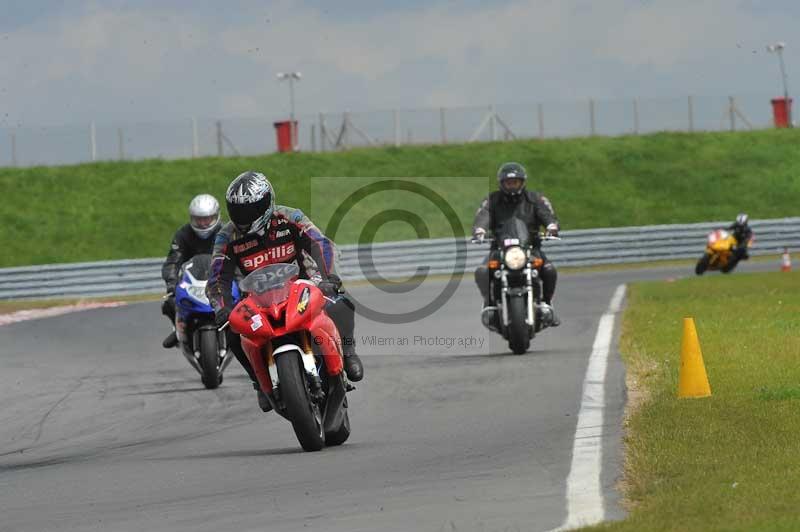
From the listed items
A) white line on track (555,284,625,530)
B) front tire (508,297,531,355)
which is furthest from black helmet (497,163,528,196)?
white line on track (555,284,625,530)

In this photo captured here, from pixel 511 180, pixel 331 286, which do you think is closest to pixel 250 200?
pixel 331 286

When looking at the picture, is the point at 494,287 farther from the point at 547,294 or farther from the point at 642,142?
the point at 642,142

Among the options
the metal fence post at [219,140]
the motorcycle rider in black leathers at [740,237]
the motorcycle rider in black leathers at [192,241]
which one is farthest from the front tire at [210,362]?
the metal fence post at [219,140]

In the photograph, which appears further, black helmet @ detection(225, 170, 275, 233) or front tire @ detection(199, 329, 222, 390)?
front tire @ detection(199, 329, 222, 390)

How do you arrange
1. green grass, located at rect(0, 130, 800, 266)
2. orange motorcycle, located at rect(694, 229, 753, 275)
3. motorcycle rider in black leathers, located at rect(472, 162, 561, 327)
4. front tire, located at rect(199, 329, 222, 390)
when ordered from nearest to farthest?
1. front tire, located at rect(199, 329, 222, 390)
2. motorcycle rider in black leathers, located at rect(472, 162, 561, 327)
3. orange motorcycle, located at rect(694, 229, 753, 275)
4. green grass, located at rect(0, 130, 800, 266)

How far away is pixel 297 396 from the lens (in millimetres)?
8719

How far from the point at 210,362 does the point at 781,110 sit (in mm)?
49299

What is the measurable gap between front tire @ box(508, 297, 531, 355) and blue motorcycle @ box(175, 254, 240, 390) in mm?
2711

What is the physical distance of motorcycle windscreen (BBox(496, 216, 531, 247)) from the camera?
50.4 feet

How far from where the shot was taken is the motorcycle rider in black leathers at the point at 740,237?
31453 millimetres

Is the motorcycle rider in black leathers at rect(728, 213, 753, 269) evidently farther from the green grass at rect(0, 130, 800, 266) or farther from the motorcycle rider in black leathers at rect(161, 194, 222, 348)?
the motorcycle rider in black leathers at rect(161, 194, 222, 348)

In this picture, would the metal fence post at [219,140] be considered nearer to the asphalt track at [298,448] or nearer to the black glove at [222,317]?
the asphalt track at [298,448]

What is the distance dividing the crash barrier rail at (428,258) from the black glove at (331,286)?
72.0 feet

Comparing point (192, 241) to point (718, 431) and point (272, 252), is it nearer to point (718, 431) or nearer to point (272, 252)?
point (272, 252)
